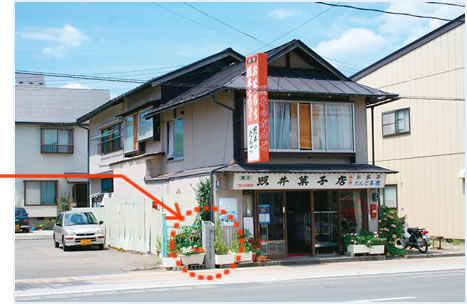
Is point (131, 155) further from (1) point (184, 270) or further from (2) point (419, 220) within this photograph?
(2) point (419, 220)

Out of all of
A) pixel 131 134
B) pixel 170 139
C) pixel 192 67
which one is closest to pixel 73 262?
pixel 170 139

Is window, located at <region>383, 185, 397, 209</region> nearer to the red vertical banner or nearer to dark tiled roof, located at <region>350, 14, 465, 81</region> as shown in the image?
dark tiled roof, located at <region>350, 14, 465, 81</region>

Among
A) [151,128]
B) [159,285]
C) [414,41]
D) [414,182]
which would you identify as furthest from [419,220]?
[159,285]

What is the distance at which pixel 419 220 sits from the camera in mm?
27234

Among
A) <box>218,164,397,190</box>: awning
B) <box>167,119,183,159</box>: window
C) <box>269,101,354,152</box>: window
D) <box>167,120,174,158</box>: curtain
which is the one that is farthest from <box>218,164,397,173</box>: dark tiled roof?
<box>167,120,174,158</box>: curtain

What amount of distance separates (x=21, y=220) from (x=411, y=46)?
27650mm

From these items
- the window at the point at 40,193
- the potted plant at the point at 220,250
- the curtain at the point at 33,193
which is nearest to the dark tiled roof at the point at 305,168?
the potted plant at the point at 220,250

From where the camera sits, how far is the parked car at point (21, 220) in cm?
3928

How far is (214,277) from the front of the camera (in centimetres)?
1636

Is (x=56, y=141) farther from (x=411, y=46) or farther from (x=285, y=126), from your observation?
(x=285, y=126)

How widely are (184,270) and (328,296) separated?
643 centimetres

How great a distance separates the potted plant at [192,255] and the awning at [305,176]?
2.37 metres

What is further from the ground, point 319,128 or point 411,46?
point 411,46

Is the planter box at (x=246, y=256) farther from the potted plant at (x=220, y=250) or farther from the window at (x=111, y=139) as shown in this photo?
the window at (x=111, y=139)
